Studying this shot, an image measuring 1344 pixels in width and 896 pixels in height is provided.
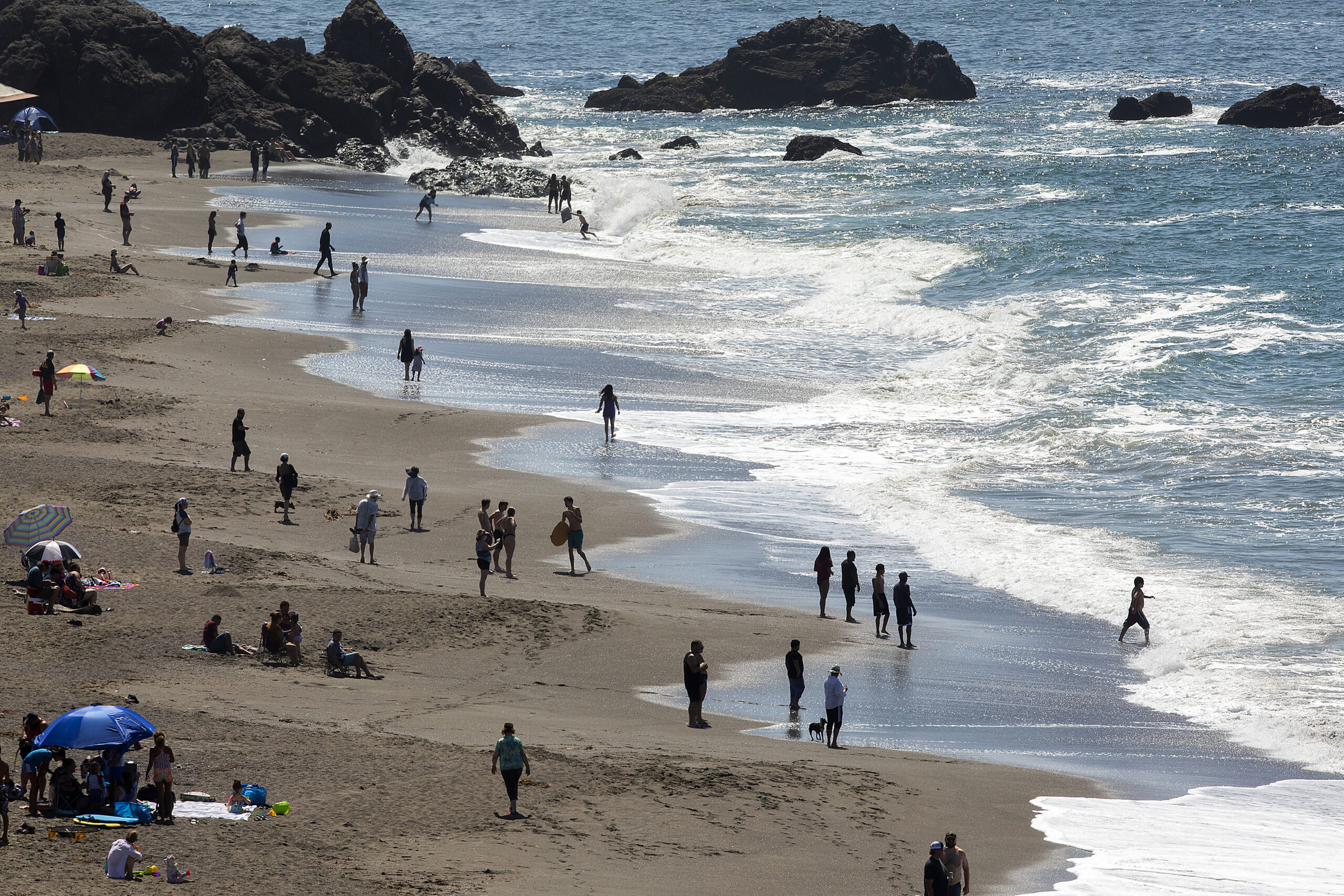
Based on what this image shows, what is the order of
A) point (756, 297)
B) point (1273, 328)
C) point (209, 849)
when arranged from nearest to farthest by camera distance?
point (209, 849) → point (1273, 328) → point (756, 297)

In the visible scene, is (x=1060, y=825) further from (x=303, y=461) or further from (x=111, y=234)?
(x=111, y=234)

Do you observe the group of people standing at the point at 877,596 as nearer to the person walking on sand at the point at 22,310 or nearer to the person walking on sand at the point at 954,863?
the person walking on sand at the point at 954,863

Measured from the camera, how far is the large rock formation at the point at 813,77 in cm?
8531

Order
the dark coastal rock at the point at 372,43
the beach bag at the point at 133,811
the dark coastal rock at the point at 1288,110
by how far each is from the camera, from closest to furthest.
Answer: the beach bag at the point at 133,811 < the dark coastal rock at the point at 1288,110 < the dark coastal rock at the point at 372,43

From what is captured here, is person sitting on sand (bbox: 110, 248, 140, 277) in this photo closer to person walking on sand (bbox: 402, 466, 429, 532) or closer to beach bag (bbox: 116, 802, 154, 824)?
person walking on sand (bbox: 402, 466, 429, 532)

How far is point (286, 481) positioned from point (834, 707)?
9020mm

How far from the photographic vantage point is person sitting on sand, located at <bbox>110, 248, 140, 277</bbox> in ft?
104

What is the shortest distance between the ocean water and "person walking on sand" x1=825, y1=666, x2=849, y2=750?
7.36ft

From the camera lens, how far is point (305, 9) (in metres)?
160

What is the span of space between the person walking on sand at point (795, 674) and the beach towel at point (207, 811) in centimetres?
558

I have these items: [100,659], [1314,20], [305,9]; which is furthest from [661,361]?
[305,9]

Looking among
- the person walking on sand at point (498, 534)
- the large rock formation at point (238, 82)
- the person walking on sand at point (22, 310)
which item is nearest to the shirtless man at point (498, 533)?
the person walking on sand at point (498, 534)

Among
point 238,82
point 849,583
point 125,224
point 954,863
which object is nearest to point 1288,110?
point 238,82

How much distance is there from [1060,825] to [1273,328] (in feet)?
73.5
